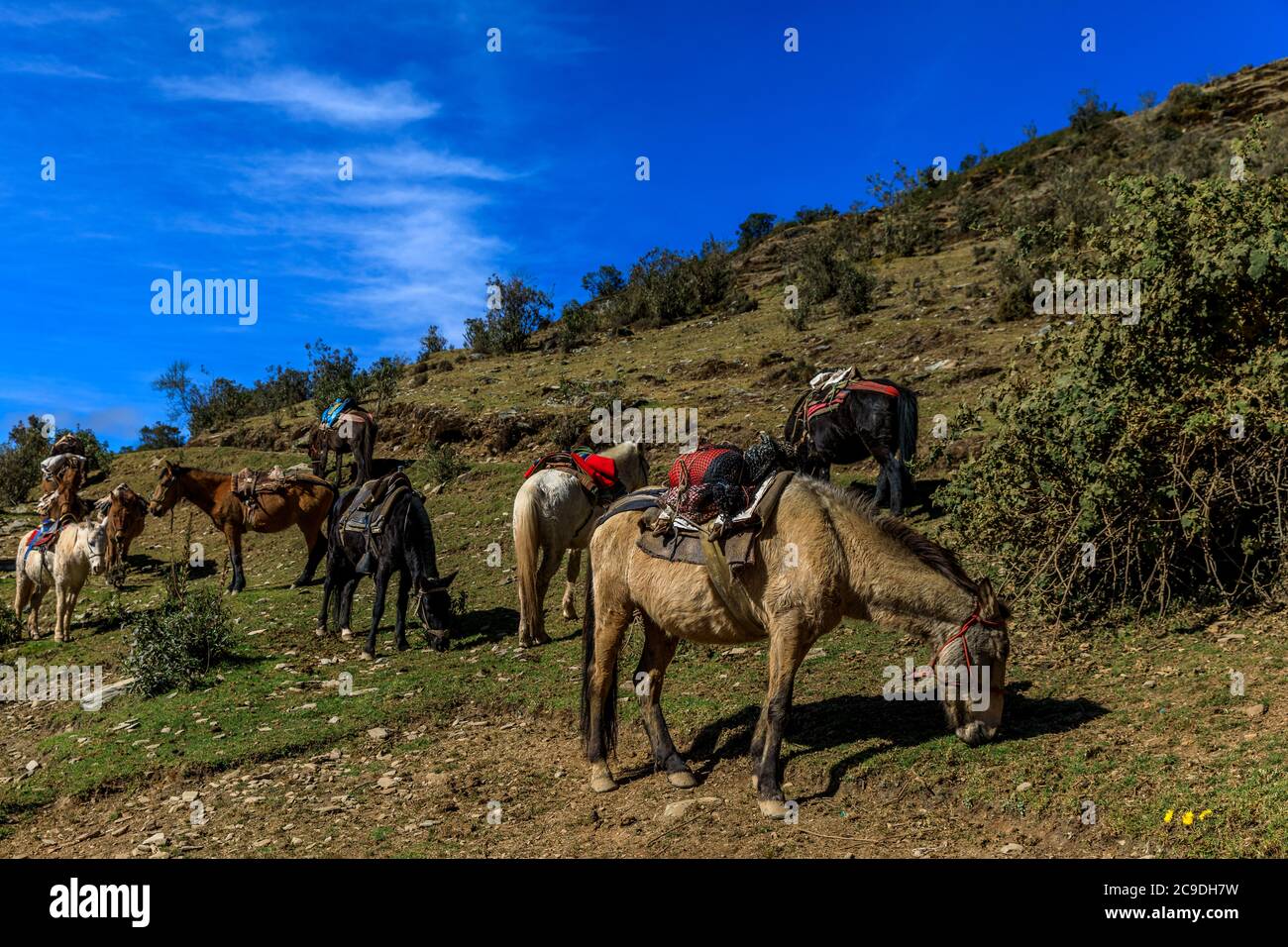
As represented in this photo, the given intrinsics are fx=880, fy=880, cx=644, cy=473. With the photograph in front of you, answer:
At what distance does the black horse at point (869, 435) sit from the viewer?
14.0 meters

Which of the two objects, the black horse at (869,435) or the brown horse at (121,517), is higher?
the black horse at (869,435)

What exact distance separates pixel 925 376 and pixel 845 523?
14.6 m

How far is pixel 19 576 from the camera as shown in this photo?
1488 cm

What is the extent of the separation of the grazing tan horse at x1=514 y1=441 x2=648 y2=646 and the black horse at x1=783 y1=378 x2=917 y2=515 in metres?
3.62

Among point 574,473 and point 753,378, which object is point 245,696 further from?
point 753,378

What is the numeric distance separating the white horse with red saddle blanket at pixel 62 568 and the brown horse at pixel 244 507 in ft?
6.48

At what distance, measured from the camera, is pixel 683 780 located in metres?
6.87

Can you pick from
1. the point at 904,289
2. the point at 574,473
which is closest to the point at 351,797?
the point at 574,473

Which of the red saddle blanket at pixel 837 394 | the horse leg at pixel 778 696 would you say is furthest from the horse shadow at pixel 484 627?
the horse leg at pixel 778 696

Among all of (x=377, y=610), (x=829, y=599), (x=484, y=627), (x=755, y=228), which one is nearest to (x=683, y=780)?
(x=829, y=599)

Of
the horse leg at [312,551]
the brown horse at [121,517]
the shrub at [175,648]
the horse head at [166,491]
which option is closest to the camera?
the shrub at [175,648]

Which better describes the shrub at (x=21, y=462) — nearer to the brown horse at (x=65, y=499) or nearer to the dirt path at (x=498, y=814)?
the brown horse at (x=65, y=499)

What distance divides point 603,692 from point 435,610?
509 centimetres

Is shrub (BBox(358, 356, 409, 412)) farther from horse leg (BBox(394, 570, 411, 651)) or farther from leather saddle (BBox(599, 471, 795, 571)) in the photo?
leather saddle (BBox(599, 471, 795, 571))
